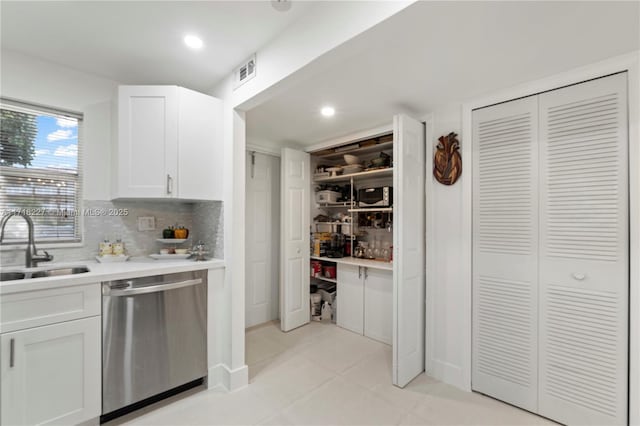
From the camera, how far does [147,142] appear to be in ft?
6.57

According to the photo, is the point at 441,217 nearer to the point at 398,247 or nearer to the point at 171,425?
the point at 398,247

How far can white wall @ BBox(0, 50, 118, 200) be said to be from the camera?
1845 millimetres

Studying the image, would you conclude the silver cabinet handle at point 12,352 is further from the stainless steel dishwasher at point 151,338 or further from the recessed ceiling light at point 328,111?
the recessed ceiling light at point 328,111

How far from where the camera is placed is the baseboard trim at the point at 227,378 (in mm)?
2104

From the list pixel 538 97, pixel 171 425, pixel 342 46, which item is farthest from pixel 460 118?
pixel 171 425

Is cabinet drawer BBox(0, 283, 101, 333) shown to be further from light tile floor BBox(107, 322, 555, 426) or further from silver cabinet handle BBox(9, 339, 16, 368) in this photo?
light tile floor BBox(107, 322, 555, 426)

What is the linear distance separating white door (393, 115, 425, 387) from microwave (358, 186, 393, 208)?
0.62m

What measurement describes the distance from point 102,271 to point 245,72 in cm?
160

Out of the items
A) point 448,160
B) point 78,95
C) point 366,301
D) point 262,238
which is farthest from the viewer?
point 262,238

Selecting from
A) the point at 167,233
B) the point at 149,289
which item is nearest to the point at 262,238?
the point at 167,233

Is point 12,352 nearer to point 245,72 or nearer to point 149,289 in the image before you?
point 149,289

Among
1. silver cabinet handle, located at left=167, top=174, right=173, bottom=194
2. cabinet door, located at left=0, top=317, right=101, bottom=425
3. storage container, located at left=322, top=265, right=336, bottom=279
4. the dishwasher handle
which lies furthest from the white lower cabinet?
cabinet door, located at left=0, top=317, right=101, bottom=425

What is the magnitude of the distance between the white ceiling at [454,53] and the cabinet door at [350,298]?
5.92 feet

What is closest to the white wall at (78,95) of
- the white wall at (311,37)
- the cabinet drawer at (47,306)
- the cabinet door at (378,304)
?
the cabinet drawer at (47,306)
